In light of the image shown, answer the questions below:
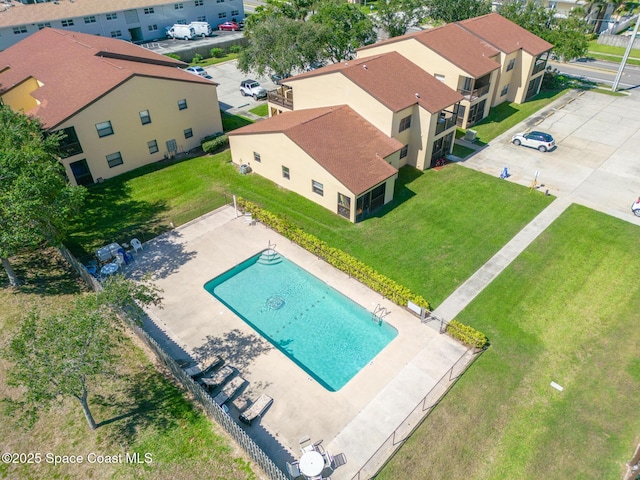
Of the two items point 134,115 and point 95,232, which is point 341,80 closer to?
point 134,115

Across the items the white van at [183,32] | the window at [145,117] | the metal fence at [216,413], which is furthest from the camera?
the white van at [183,32]

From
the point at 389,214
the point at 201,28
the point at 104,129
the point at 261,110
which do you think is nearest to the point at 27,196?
the point at 104,129

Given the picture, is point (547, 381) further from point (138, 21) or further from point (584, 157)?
point (138, 21)

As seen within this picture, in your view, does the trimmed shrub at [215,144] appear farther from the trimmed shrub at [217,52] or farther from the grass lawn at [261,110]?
the trimmed shrub at [217,52]

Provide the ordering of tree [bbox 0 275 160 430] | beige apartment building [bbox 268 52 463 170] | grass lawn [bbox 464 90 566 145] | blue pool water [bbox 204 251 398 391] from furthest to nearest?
grass lawn [bbox 464 90 566 145] < beige apartment building [bbox 268 52 463 170] < blue pool water [bbox 204 251 398 391] < tree [bbox 0 275 160 430]

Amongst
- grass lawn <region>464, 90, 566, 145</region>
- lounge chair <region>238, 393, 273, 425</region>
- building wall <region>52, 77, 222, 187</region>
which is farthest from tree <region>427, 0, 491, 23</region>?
lounge chair <region>238, 393, 273, 425</region>

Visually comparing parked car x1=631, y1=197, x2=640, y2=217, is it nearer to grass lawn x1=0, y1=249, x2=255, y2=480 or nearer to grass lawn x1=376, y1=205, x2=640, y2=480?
grass lawn x1=376, y1=205, x2=640, y2=480

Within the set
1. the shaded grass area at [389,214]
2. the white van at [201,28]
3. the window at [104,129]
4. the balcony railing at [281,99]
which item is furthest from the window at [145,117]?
the white van at [201,28]
